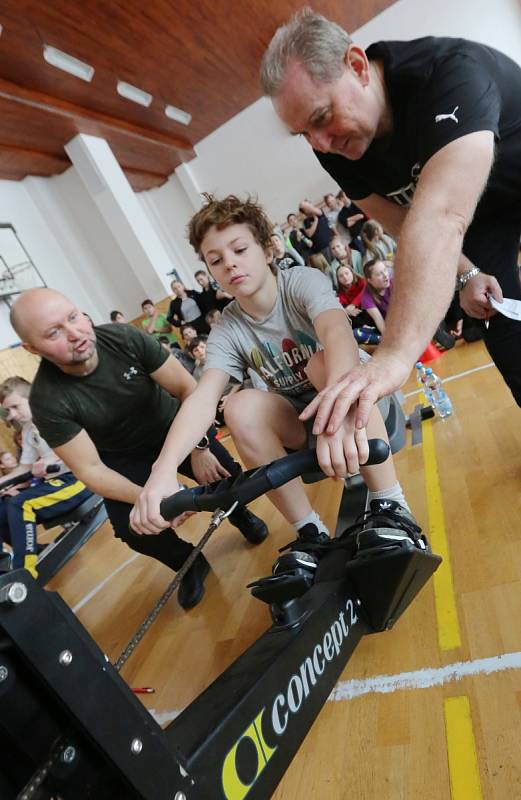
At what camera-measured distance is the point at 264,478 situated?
0.93 m

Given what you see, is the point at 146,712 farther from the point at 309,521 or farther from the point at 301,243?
the point at 301,243

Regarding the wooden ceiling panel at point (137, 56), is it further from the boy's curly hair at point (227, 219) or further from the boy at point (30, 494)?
the boy's curly hair at point (227, 219)

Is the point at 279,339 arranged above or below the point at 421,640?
above

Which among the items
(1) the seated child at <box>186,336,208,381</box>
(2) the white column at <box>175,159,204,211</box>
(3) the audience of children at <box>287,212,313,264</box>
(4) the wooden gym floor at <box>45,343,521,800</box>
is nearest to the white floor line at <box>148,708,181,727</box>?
(4) the wooden gym floor at <box>45,343,521,800</box>

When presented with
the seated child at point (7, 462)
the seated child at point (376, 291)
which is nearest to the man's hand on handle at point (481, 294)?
the seated child at point (376, 291)

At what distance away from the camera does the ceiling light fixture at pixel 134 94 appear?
301 inches

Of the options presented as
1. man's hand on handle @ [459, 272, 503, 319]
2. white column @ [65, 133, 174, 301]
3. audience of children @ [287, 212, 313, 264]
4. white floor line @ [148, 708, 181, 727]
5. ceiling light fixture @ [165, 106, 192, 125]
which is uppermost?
ceiling light fixture @ [165, 106, 192, 125]

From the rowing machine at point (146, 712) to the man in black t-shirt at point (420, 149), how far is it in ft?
0.95

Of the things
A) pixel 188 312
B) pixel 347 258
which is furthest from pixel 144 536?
pixel 188 312

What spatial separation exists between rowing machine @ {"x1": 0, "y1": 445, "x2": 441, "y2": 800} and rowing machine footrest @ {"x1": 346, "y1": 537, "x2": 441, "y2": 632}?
15 centimetres

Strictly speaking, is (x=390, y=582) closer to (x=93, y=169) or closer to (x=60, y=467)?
(x=60, y=467)

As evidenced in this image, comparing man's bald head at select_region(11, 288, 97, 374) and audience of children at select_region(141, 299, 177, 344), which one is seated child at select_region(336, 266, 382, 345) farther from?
audience of children at select_region(141, 299, 177, 344)

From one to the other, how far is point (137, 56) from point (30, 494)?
680 centimetres

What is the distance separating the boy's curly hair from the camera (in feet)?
5.32
